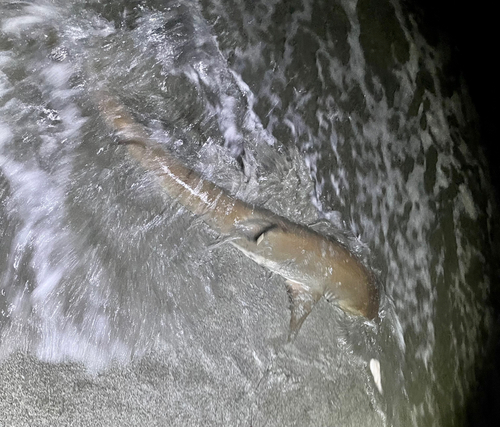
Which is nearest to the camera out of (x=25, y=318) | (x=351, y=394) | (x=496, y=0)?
(x=25, y=318)

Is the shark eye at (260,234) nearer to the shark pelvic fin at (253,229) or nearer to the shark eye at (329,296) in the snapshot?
the shark pelvic fin at (253,229)

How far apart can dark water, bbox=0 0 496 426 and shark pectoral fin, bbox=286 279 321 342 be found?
15 mm

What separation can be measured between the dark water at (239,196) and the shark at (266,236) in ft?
0.06

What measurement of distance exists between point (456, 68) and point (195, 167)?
75 cm

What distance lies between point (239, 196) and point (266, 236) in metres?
0.08

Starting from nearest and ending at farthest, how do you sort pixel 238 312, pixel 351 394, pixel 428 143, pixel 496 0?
pixel 238 312, pixel 351 394, pixel 428 143, pixel 496 0

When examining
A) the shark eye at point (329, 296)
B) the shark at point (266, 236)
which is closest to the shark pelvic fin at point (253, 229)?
the shark at point (266, 236)

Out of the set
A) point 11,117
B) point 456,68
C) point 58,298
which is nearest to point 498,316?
point 456,68

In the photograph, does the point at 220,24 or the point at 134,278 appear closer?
the point at 134,278

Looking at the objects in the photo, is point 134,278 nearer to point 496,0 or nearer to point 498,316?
point 498,316

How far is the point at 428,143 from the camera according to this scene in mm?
1183

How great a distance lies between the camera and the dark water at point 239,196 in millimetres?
742

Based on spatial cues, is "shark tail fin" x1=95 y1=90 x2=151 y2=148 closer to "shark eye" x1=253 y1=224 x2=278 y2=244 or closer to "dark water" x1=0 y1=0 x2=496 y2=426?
"dark water" x1=0 y1=0 x2=496 y2=426

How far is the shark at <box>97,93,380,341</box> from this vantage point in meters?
0.83
